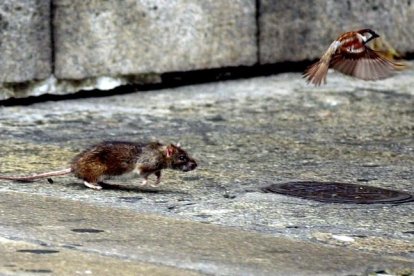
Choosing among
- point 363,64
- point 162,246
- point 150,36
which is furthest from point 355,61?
point 150,36

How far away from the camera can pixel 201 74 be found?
9.24m

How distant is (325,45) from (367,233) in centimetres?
469

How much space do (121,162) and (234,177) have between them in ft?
2.25

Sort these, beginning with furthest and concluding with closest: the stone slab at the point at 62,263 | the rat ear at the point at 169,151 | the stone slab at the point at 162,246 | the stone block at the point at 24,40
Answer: the stone block at the point at 24,40
the rat ear at the point at 169,151
the stone slab at the point at 162,246
the stone slab at the point at 62,263

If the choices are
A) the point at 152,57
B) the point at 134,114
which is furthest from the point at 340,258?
the point at 152,57

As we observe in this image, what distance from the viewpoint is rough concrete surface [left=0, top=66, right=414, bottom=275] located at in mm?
4812

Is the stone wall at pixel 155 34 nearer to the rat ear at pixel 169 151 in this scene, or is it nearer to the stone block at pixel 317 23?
the stone block at pixel 317 23

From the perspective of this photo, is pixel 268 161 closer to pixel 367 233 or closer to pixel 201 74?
pixel 367 233

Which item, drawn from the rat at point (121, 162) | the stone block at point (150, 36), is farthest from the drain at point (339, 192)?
the stone block at point (150, 36)

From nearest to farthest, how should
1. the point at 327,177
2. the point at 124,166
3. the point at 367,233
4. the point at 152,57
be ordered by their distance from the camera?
the point at 367,233, the point at 124,166, the point at 327,177, the point at 152,57

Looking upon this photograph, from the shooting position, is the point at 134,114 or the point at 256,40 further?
the point at 256,40

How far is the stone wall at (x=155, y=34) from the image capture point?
8.20 m

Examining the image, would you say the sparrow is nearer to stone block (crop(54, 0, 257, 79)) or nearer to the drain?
the drain

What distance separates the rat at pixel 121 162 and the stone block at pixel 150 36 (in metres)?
2.52
